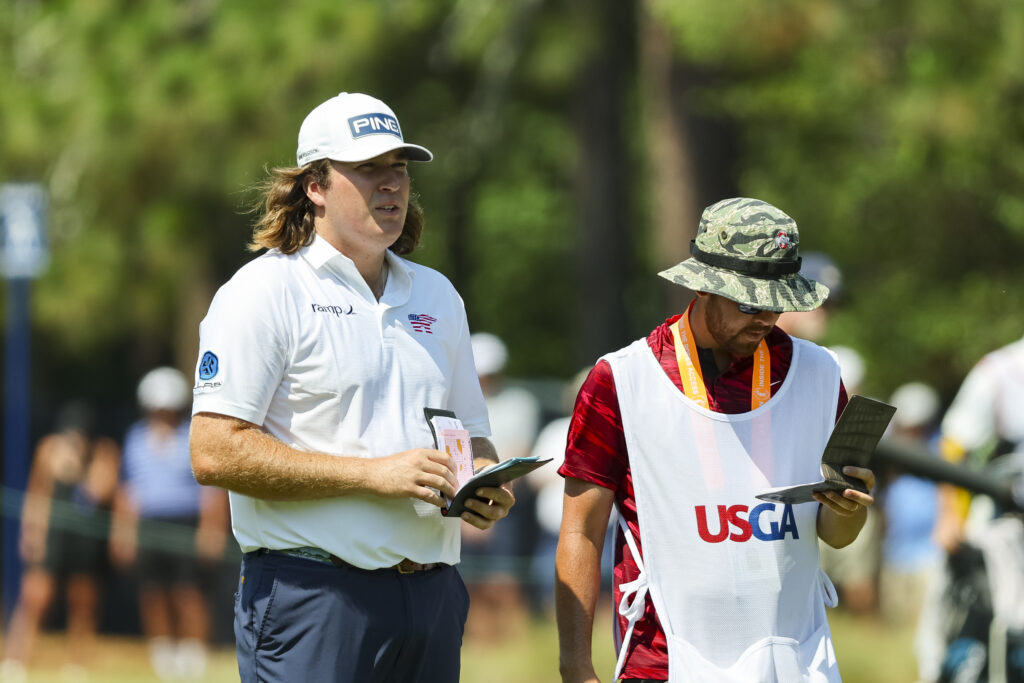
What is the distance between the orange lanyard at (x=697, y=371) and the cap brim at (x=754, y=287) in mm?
147

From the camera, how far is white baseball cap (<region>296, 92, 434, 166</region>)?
4.07m

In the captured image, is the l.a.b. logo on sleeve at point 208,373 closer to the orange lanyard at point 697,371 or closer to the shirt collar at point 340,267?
the shirt collar at point 340,267

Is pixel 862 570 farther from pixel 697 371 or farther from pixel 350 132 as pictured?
pixel 350 132

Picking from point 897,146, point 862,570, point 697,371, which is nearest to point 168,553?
point 862,570

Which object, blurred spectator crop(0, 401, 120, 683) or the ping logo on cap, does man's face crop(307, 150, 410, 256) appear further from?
blurred spectator crop(0, 401, 120, 683)

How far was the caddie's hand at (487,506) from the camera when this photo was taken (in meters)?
3.92

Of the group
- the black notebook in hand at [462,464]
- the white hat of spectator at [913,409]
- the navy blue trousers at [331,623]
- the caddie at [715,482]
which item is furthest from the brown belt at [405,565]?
the white hat of spectator at [913,409]

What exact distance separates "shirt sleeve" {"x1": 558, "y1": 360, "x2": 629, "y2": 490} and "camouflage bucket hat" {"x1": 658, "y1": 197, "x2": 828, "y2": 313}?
12.3 inches

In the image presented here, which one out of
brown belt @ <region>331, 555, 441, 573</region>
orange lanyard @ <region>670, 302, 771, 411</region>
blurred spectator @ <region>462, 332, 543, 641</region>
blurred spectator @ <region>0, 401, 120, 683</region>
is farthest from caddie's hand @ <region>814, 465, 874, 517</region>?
blurred spectator @ <region>0, 401, 120, 683</region>

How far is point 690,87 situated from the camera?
42.7 feet

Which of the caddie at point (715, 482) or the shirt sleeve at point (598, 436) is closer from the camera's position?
the caddie at point (715, 482)

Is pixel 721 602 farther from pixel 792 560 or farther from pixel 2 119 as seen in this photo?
pixel 2 119

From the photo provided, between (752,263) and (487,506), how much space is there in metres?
0.88

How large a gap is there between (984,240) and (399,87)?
558 centimetres
